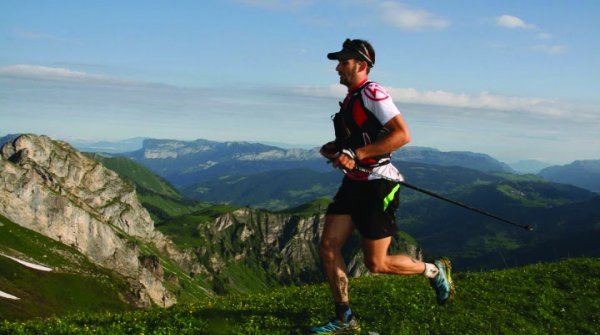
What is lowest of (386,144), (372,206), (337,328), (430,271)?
(337,328)

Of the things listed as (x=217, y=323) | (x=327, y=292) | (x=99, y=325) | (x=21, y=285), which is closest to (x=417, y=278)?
(x=327, y=292)

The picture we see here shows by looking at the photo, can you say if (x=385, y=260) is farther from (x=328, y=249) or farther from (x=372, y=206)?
(x=372, y=206)

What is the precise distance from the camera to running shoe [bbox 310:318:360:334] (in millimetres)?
10066

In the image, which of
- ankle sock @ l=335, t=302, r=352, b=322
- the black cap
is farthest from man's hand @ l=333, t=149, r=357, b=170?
ankle sock @ l=335, t=302, r=352, b=322

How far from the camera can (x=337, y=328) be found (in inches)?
402

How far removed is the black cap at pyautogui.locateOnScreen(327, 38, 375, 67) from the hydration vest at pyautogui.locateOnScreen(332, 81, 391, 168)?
54 centimetres

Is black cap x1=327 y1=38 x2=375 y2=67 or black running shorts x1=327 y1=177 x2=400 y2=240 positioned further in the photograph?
black cap x1=327 y1=38 x2=375 y2=67

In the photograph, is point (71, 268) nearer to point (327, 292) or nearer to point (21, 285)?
point (21, 285)

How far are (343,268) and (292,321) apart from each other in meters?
2.28

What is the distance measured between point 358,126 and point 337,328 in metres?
4.10

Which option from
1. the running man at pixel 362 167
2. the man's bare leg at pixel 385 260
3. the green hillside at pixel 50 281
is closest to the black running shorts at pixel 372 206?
the running man at pixel 362 167

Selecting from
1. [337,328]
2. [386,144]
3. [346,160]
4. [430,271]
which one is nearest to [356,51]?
[386,144]

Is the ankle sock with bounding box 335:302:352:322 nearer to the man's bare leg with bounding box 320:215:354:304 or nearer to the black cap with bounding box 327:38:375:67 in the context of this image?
the man's bare leg with bounding box 320:215:354:304

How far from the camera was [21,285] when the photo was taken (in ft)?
403
